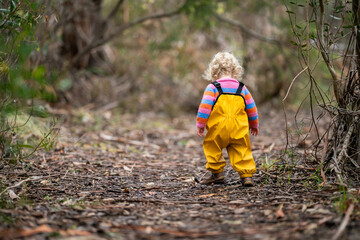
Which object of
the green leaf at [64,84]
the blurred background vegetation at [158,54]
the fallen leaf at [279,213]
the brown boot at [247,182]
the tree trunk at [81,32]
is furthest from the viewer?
the tree trunk at [81,32]

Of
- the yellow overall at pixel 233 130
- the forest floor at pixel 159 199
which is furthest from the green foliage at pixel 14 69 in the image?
the yellow overall at pixel 233 130

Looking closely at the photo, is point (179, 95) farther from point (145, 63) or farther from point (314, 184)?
point (314, 184)

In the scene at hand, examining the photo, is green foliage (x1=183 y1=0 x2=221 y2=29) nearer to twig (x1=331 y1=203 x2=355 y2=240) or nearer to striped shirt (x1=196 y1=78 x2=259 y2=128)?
striped shirt (x1=196 y1=78 x2=259 y2=128)

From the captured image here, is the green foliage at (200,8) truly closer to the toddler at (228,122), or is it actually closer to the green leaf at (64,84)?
the green leaf at (64,84)

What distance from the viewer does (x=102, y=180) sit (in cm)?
383

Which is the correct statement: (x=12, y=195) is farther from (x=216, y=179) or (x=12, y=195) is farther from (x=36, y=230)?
(x=216, y=179)

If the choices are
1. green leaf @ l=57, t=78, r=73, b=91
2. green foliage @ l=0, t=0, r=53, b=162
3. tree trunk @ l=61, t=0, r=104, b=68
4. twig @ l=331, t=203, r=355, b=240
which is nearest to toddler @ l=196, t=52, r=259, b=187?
twig @ l=331, t=203, r=355, b=240

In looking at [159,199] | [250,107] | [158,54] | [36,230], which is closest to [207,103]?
[250,107]

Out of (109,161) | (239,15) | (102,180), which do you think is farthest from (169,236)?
(239,15)

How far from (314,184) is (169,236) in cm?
164

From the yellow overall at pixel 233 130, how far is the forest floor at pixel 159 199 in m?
0.22

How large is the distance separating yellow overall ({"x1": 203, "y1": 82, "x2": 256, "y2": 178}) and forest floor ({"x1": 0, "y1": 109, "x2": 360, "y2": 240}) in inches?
8.7

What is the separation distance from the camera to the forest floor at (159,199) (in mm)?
2258

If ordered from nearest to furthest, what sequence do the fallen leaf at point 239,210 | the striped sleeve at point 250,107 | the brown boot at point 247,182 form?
the fallen leaf at point 239,210, the brown boot at point 247,182, the striped sleeve at point 250,107
